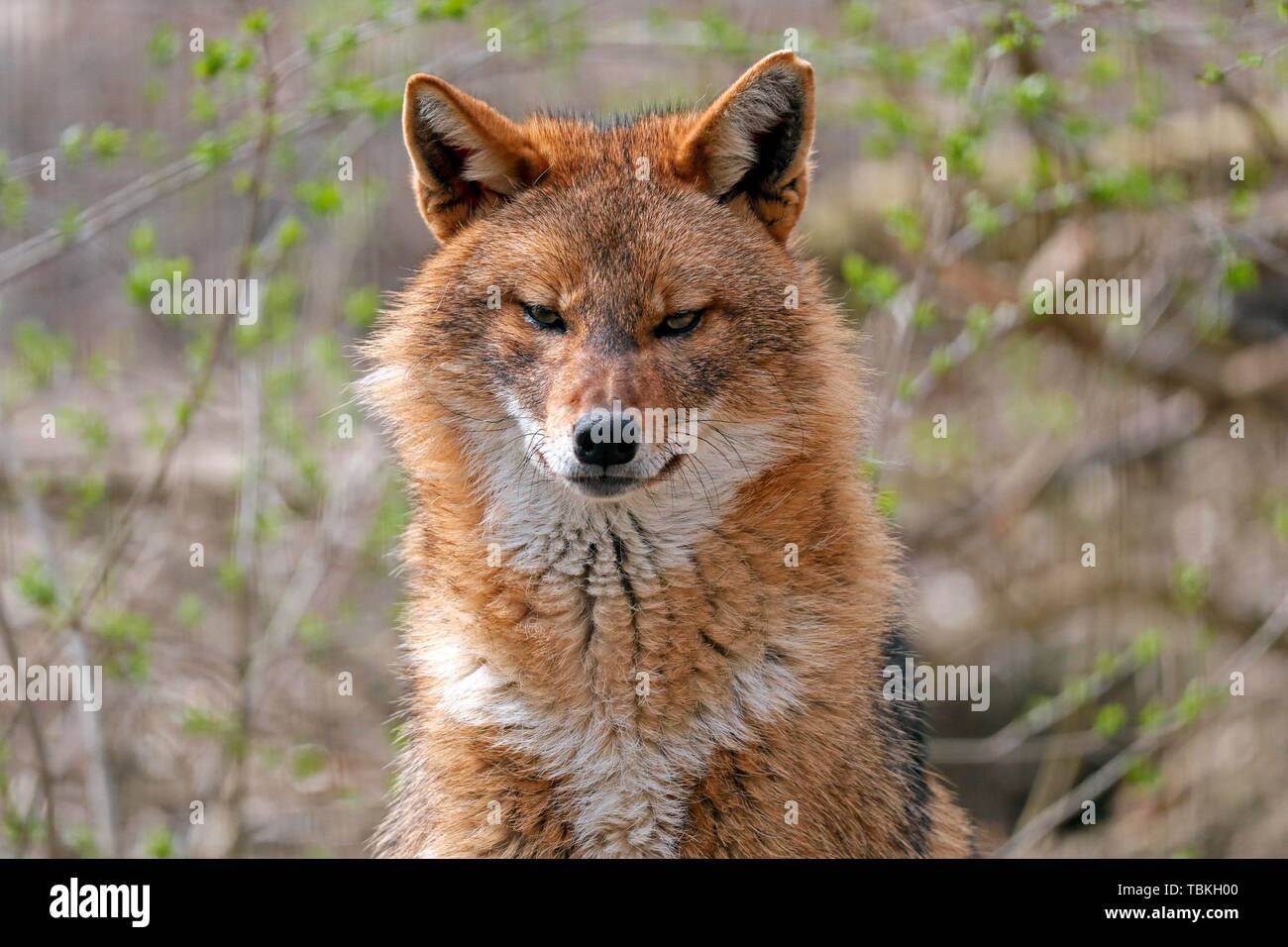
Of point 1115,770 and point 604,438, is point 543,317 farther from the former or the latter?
point 1115,770

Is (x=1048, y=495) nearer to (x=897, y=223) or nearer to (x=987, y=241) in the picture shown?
(x=987, y=241)

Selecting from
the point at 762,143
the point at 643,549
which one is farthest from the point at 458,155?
the point at 643,549

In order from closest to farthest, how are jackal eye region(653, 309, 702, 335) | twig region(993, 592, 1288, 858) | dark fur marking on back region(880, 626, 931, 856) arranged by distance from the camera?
jackal eye region(653, 309, 702, 335) < dark fur marking on back region(880, 626, 931, 856) < twig region(993, 592, 1288, 858)

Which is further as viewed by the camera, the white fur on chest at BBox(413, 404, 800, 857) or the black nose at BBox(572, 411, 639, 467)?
the white fur on chest at BBox(413, 404, 800, 857)

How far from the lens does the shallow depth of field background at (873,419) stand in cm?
589

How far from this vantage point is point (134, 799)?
306 inches

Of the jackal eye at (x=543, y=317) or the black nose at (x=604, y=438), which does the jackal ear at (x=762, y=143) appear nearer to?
the jackal eye at (x=543, y=317)

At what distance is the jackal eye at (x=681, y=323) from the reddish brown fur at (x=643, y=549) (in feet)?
0.10

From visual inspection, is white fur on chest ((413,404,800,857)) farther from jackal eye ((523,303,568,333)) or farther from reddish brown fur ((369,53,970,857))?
jackal eye ((523,303,568,333))

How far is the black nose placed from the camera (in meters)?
3.58

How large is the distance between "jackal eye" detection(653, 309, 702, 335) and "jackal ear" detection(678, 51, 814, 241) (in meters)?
0.51

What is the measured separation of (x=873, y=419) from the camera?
186 inches

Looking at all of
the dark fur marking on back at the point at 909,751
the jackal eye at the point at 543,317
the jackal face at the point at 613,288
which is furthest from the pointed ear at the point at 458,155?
the dark fur marking on back at the point at 909,751

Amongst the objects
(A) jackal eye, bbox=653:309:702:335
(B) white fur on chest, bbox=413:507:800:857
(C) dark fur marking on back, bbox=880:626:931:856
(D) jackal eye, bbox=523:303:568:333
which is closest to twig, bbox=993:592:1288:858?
(C) dark fur marking on back, bbox=880:626:931:856
